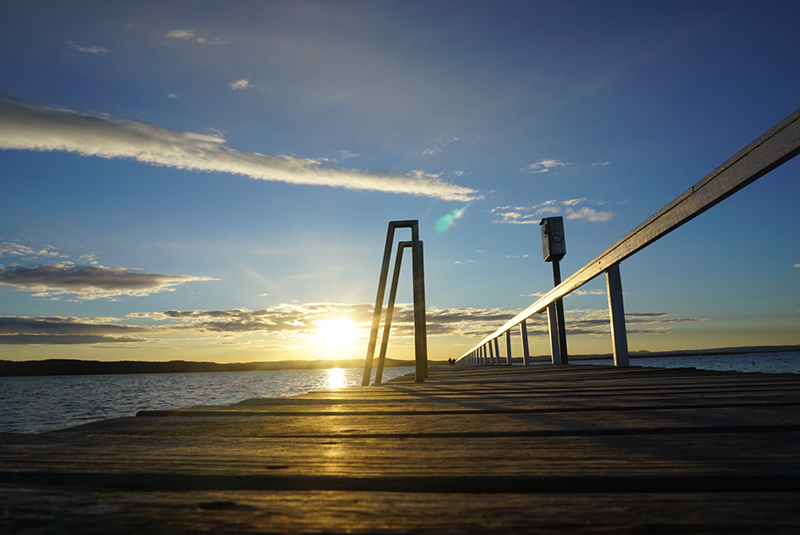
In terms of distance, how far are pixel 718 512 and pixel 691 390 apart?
208 cm

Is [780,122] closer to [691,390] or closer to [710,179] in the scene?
[710,179]

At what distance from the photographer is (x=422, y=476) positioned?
0.86m

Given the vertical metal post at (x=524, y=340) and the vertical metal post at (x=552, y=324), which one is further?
the vertical metal post at (x=524, y=340)

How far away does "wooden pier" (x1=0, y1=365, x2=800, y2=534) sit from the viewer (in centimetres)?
63

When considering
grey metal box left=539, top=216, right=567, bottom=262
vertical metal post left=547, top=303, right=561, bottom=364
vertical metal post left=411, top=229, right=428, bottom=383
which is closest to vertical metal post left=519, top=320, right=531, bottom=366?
vertical metal post left=547, top=303, right=561, bottom=364

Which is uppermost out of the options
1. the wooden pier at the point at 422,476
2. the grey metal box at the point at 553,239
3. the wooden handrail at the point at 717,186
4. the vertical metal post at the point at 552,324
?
the grey metal box at the point at 553,239

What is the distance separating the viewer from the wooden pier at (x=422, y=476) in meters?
0.63

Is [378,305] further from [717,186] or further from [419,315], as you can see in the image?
[717,186]

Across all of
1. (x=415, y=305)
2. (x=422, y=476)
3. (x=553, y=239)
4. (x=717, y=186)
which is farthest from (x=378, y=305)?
(x=553, y=239)

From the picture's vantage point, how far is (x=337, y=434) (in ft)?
4.58

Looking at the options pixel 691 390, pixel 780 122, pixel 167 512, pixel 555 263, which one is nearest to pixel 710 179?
pixel 780 122

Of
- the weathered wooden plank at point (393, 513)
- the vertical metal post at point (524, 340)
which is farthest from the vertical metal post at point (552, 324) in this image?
the weathered wooden plank at point (393, 513)

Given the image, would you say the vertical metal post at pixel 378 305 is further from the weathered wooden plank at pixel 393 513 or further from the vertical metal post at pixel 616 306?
the weathered wooden plank at pixel 393 513

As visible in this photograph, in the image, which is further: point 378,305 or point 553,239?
point 553,239
